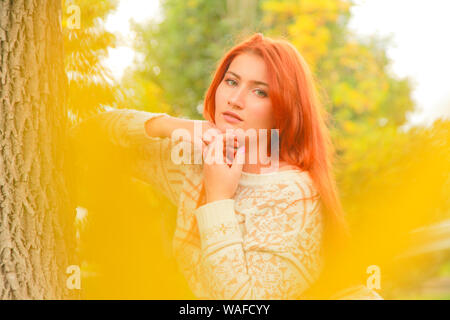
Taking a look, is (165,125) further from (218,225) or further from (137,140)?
(218,225)

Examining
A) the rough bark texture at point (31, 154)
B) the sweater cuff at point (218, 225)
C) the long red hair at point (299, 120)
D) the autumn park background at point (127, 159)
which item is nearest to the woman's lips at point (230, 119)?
the long red hair at point (299, 120)

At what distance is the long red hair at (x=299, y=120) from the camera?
124 centimetres

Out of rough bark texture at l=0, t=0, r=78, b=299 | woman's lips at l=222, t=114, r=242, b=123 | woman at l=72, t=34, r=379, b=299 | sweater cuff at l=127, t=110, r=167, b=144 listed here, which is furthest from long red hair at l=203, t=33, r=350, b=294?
rough bark texture at l=0, t=0, r=78, b=299

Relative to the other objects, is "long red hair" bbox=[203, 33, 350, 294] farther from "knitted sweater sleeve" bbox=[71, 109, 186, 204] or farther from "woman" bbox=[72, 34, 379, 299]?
"knitted sweater sleeve" bbox=[71, 109, 186, 204]

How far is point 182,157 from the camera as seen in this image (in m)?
1.40

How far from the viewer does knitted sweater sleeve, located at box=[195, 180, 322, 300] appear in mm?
1136

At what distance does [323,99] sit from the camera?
5.41 ft

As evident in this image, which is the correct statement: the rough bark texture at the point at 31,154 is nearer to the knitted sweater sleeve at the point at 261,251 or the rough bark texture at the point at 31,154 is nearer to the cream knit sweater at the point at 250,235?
the cream knit sweater at the point at 250,235

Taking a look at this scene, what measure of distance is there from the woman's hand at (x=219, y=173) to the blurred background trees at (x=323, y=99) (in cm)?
40

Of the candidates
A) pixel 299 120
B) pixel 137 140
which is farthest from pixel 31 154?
pixel 299 120

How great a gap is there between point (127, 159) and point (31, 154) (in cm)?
32

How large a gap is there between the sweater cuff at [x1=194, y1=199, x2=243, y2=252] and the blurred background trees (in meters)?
0.35
